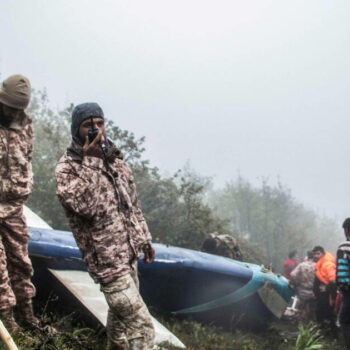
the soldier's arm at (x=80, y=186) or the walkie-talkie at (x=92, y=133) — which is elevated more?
the walkie-talkie at (x=92, y=133)

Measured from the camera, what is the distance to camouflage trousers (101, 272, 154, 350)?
274 centimetres

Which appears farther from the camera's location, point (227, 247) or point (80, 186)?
point (227, 247)

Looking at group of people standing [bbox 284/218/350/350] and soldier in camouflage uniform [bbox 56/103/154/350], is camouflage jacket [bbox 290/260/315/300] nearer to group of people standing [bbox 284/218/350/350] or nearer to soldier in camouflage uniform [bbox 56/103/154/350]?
group of people standing [bbox 284/218/350/350]

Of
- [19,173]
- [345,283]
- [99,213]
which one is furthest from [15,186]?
[345,283]

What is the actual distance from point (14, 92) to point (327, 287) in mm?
6385

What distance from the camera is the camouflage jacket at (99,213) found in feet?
9.21

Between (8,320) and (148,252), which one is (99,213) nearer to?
(148,252)

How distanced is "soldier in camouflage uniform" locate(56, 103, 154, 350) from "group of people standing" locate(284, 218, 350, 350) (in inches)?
130

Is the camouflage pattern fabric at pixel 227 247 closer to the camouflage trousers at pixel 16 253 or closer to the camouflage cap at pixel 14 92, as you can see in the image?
the camouflage trousers at pixel 16 253

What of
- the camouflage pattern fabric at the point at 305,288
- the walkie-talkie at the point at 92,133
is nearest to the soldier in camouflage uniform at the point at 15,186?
the walkie-talkie at the point at 92,133

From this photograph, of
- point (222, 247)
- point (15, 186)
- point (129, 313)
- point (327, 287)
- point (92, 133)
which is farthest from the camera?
point (222, 247)

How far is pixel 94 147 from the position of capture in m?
2.95

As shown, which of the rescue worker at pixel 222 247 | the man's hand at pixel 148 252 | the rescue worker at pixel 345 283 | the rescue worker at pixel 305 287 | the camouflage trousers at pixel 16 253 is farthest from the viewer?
the rescue worker at pixel 305 287

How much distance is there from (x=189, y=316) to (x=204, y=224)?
6.09 metres
